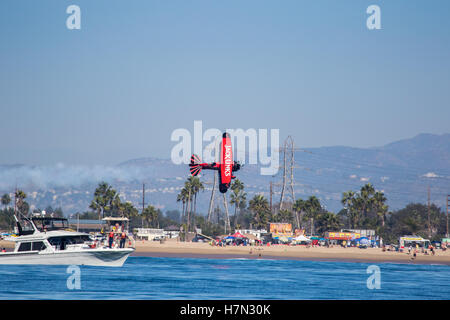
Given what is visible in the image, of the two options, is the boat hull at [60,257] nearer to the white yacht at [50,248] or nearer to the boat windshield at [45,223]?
the white yacht at [50,248]

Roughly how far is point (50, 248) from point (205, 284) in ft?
47.9

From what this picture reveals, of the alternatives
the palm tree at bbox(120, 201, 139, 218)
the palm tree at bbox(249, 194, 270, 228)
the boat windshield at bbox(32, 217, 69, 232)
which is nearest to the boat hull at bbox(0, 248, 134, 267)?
the boat windshield at bbox(32, 217, 69, 232)

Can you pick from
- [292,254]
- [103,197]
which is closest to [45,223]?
[292,254]

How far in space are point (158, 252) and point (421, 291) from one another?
58220mm

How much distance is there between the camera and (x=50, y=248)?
5662cm

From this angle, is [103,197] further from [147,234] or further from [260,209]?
[260,209]

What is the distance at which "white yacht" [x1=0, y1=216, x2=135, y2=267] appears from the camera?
5691cm

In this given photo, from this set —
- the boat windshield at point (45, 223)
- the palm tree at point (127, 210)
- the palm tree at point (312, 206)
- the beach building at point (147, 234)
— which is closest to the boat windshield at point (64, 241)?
the boat windshield at point (45, 223)

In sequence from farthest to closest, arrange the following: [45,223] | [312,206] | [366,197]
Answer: [366,197], [312,206], [45,223]

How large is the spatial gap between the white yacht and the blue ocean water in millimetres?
941

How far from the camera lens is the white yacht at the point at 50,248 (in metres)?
56.9
